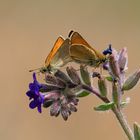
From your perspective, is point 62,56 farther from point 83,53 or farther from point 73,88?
point 73,88

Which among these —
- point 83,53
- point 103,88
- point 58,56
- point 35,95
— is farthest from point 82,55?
point 35,95

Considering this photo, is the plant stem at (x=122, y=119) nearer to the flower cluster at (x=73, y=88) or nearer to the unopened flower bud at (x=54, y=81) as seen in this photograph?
the flower cluster at (x=73, y=88)

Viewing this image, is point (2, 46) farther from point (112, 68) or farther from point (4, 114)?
point (112, 68)

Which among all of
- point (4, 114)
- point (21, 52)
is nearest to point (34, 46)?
point (21, 52)

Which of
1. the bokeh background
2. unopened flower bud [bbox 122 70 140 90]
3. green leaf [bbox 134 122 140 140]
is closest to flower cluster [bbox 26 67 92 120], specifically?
unopened flower bud [bbox 122 70 140 90]

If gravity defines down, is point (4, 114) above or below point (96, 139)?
above

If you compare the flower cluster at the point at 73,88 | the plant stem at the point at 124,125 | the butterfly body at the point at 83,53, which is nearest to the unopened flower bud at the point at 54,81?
the flower cluster at the point at 73,88
